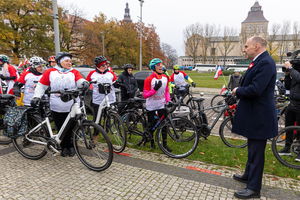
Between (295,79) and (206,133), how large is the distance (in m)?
2.06

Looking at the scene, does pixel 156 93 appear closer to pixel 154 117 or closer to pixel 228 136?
pixel 154 117

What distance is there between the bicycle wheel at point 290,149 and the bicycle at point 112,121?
2800 millimetres

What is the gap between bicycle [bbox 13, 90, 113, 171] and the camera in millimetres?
3582

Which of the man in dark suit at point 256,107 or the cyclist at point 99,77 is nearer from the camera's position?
the man in dark suit at point 256,107

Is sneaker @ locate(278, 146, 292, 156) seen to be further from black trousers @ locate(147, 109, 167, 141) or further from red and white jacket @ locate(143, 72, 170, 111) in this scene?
red and white jacket @ locate(143, 72, 170, 111)

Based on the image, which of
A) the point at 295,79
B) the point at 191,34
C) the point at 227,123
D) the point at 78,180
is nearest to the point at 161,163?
the point at 78,180

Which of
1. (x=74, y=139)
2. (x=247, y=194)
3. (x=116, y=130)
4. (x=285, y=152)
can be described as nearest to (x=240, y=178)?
(x=247, y=194)

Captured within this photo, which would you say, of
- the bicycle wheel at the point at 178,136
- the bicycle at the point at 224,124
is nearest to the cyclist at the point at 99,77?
the bicycle wheel at the point at 178,136

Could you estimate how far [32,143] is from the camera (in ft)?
13.6

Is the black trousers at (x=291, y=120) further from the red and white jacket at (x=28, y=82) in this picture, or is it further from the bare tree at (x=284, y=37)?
the bare tree at (x=284, y=37)

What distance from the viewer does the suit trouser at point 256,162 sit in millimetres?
2869

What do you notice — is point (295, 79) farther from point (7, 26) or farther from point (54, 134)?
point (7, 26)

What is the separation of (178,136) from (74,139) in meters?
2.05

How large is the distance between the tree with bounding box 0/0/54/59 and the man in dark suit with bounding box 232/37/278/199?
2295 centimetres
